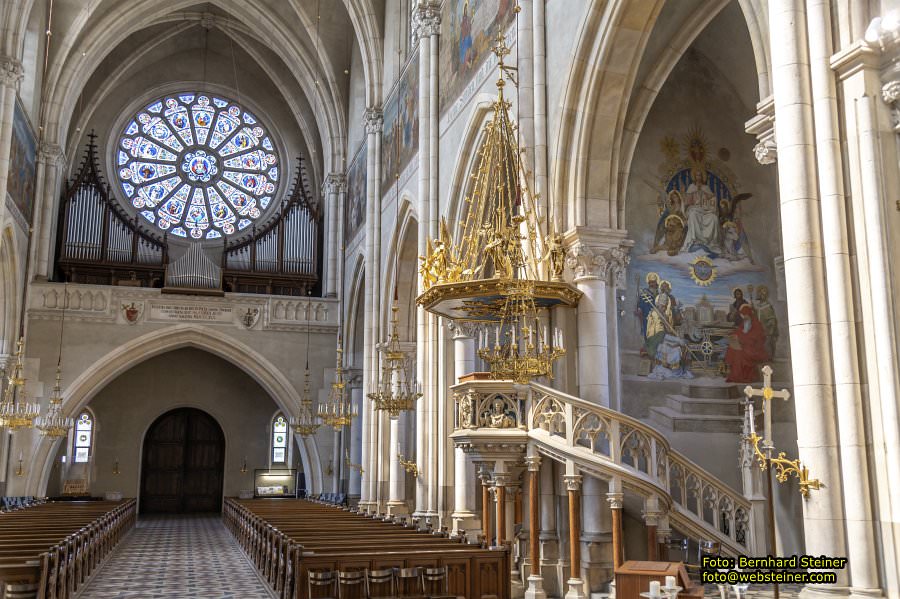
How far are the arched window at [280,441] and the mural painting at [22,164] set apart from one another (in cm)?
961

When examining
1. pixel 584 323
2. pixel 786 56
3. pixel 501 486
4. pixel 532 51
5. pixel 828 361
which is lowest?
pixel 501 486

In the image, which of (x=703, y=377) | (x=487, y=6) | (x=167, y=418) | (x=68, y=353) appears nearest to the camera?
(x=703, y=377)

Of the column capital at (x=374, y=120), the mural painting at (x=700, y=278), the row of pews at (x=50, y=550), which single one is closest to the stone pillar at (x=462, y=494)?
the mural painting at (x=700, y=278)

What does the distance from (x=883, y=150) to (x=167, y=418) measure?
24980mm

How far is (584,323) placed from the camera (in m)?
10.7

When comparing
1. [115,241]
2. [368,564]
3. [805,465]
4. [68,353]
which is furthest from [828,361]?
[115,241]

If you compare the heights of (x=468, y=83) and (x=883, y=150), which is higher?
(x=468, y=83)

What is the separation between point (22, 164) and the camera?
21234 mm

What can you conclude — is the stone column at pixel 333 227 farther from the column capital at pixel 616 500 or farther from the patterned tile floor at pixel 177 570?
the column capital at pixel 616 500

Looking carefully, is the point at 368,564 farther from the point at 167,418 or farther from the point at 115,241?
the point at 167,418

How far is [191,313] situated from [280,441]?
19.4 feet

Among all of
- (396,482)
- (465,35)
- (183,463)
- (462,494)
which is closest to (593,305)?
(462,494)

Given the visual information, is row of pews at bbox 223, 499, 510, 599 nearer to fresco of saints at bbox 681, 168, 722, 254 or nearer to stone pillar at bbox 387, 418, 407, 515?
fresco of saints at bbox 681, 168, 722, 254

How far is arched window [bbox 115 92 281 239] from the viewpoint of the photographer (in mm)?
27031
